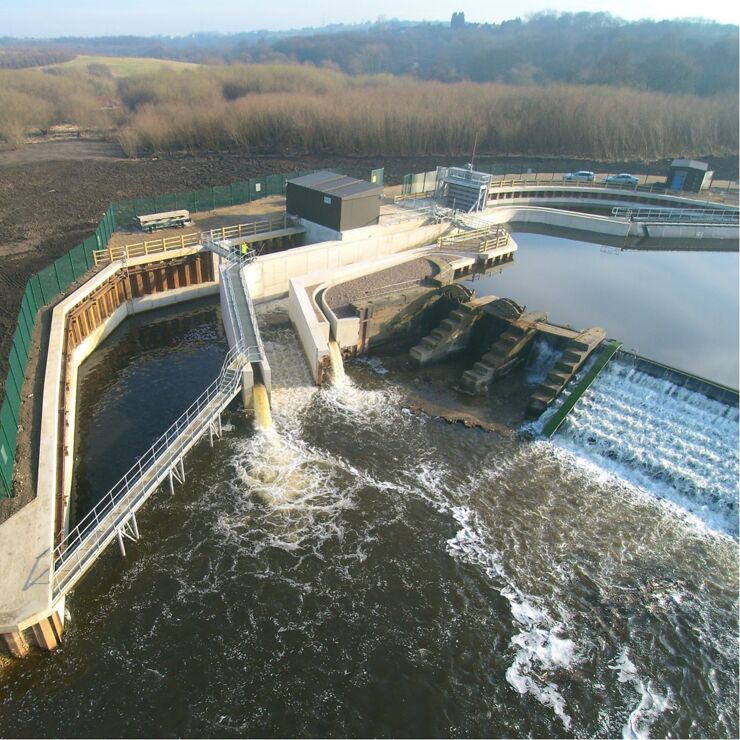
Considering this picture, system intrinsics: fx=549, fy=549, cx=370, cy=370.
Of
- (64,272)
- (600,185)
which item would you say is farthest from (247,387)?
(600,185)

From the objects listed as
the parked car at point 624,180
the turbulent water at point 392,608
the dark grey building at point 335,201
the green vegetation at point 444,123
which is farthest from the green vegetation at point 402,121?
the turbulent water at point 392,608

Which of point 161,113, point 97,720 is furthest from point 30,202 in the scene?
point 97,720

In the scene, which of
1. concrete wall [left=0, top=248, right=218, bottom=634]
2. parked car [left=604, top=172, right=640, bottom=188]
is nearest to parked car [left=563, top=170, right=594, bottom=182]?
parked car [left=604, top=172, right=640, bottom=188]

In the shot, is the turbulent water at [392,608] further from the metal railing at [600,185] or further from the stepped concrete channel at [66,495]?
the metal railing at [600,185]

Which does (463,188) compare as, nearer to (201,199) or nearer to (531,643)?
(201,199)

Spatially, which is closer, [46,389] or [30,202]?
[46,389]

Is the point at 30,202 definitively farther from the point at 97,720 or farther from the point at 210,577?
the point at 97,720

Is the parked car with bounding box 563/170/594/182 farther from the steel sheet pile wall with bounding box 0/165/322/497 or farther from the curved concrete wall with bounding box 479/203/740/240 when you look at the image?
the steel sheet pile wall with bounding box 0/165/322/497
